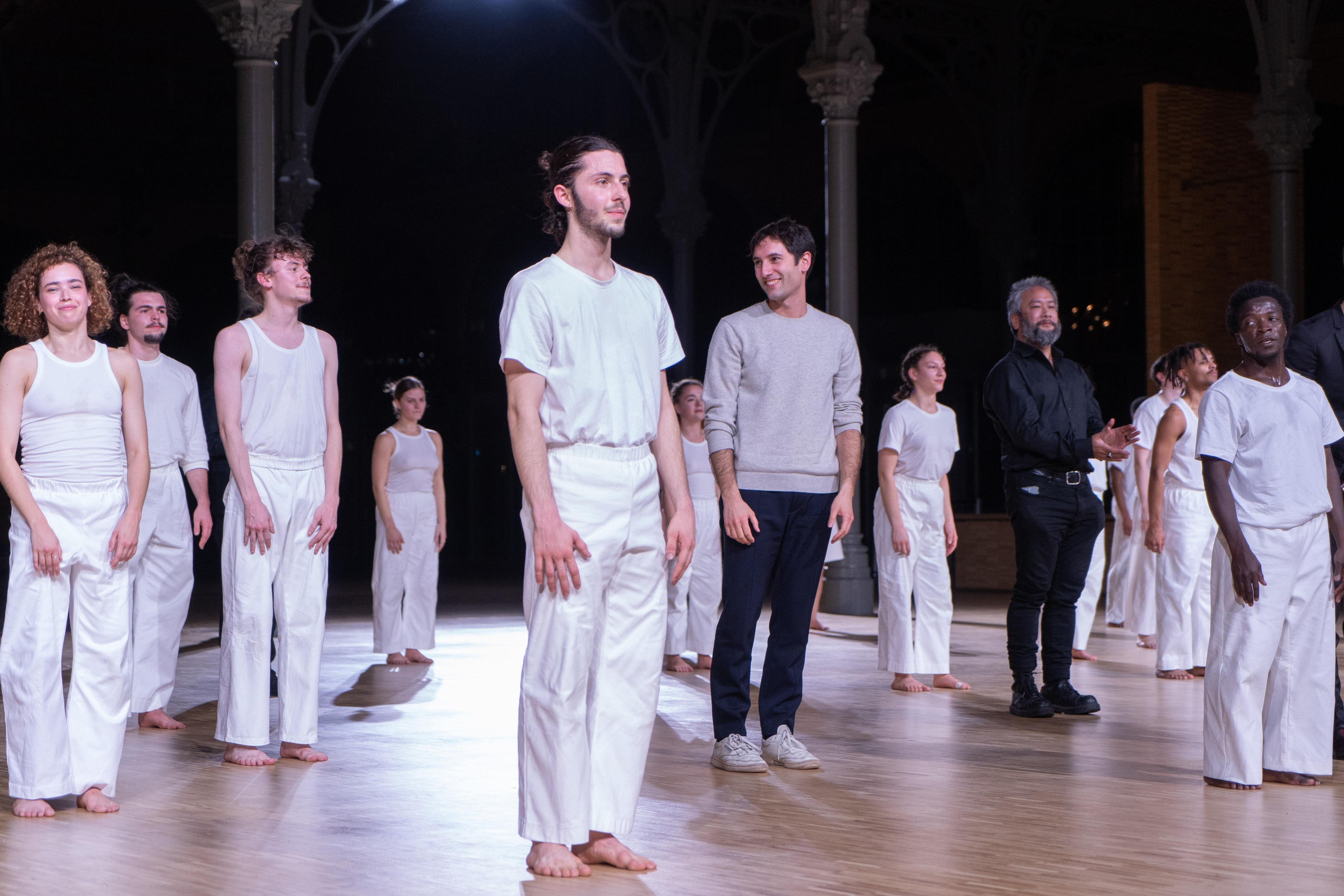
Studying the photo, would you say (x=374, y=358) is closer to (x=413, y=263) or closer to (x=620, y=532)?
(x=413, y=263)

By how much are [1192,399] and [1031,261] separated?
37.4 ft

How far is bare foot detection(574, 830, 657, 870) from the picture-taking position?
3912mm

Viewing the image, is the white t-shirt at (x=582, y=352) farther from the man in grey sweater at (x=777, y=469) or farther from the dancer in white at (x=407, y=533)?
the dancer in white at (x=407, y=533)

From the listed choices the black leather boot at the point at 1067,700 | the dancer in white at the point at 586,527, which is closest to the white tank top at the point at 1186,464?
the black leather boot at the point at 1067,700

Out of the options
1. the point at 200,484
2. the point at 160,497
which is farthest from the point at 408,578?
the point at 200,484

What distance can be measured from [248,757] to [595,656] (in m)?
2.19

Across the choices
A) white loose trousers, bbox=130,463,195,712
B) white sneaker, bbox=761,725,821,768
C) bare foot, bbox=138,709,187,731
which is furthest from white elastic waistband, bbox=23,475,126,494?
white sneaker, bbox=761,725,821,768

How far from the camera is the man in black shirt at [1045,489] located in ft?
22.0

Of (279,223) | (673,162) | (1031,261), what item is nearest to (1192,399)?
(279,223)

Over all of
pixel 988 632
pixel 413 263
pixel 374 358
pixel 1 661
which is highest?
pixel 413 263

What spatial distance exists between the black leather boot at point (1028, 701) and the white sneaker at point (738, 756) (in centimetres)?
172

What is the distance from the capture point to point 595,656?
12.9 feet

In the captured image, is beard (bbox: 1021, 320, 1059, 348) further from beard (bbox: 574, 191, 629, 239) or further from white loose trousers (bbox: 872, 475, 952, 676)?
beard (bbox: 574, 191, 629, 239)

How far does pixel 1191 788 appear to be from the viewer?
5012 millimetres
